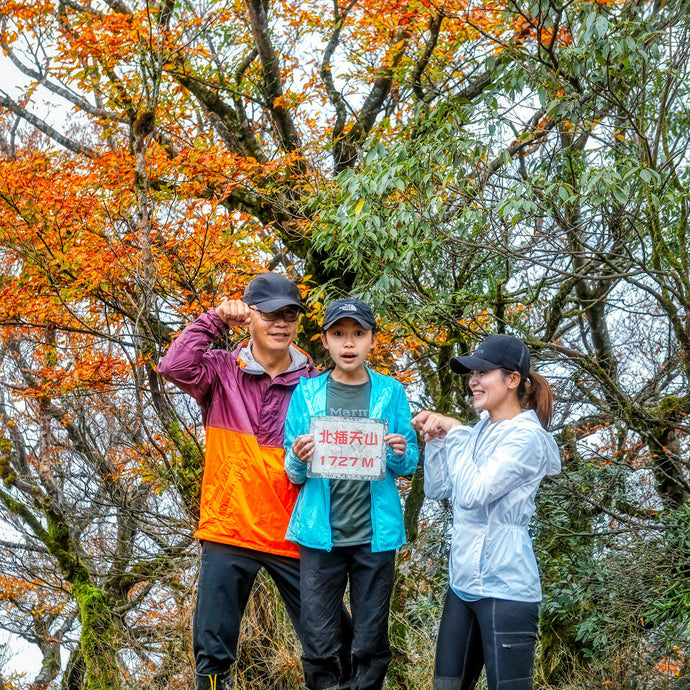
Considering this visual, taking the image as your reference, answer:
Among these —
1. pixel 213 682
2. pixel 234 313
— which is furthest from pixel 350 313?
pixel 213 682

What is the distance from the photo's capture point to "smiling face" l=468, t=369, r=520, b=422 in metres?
2.78

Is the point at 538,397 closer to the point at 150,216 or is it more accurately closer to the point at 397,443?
the point at 397,443

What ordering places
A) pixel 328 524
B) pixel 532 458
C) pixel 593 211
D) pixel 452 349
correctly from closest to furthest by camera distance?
pixel 532 458, pixel 328 524, pixel 593 211, pixel 452 349

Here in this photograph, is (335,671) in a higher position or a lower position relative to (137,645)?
higher

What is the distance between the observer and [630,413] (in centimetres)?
491

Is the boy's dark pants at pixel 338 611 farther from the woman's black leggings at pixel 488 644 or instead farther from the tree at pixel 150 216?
the tree at pixel 150 216

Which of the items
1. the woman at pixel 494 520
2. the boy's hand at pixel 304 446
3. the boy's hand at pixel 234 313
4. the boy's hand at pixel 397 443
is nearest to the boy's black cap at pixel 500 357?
the woman at pixel 494 520

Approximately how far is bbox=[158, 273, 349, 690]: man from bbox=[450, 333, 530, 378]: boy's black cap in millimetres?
833

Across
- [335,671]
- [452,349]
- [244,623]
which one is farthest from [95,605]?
[335,671]

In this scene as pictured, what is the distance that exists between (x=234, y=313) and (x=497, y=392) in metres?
1.12

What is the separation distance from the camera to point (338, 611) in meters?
2.99

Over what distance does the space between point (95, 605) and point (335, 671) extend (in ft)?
15.1

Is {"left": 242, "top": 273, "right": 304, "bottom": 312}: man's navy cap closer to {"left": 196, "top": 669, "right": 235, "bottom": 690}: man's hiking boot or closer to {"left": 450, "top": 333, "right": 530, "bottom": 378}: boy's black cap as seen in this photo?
{"left": 450, "top": 333, "right": 530, "bottom": 378}: boy's black cap

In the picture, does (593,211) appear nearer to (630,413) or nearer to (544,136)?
(544,136)
